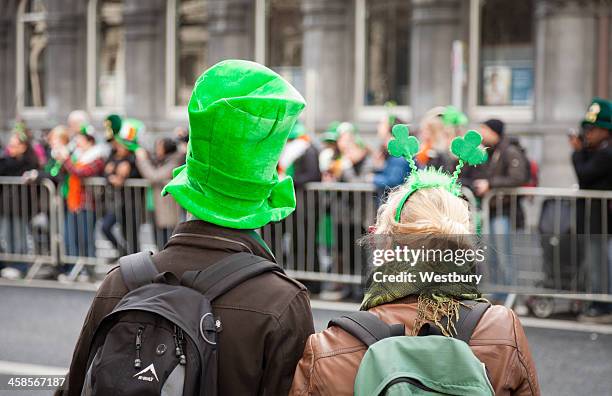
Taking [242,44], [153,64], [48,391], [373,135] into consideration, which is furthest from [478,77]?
[48,391]

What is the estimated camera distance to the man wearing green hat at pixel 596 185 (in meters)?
8.99

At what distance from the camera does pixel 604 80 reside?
1556 centimetres

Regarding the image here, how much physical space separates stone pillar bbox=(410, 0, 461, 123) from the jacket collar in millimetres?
14295

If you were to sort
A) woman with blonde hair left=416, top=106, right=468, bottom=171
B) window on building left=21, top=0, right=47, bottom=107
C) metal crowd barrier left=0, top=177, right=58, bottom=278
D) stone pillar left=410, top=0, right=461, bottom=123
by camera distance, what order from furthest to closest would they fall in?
window on building left=21, top=0, right=47, bottom=107 → stone pillar left=410, top=0, right=461, bottom=123 → metal crowd barrier left=0, top=177, right=58, bottom=278 → woman with blonde hair left=416, top=106, right=468, bottom=171

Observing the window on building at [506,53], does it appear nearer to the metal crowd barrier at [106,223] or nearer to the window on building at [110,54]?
the metal crowd barrier at [106,223]

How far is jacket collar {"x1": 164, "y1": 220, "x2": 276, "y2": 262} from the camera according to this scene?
2.83m

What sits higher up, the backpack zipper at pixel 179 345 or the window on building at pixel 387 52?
the window on building at pixel 387 52

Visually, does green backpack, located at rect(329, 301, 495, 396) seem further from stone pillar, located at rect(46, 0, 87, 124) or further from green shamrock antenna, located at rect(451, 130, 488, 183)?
stone pillar, located at rect(46, 0, 87, 124)

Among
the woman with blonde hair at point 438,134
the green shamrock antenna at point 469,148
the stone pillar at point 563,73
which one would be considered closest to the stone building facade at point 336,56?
the stone pillar at point 563,73

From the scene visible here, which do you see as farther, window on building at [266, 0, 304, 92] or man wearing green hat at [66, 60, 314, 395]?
window on building at [266, 0, 304, 92]

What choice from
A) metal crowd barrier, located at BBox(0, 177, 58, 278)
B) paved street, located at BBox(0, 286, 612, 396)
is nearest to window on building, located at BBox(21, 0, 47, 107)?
metal crowd barrier, located at BBox(0, 177, 58, 278)

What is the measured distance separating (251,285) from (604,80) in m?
13.9

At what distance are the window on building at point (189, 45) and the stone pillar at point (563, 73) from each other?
299 inches

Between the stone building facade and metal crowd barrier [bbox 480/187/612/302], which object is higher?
→ the stone building facade
